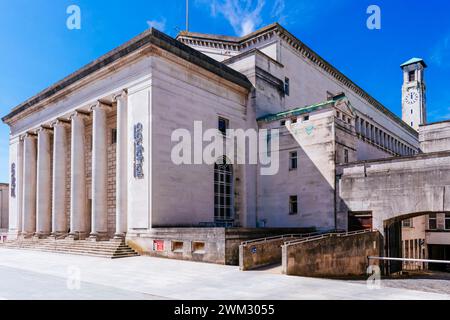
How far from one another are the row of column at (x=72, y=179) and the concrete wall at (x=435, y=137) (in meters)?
28.3

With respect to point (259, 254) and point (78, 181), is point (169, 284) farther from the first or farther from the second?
point (78, 181)

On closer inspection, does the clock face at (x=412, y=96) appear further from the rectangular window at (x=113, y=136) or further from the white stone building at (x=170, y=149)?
the rectangular window at (x=113, y=136)

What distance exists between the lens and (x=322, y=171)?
2759cm

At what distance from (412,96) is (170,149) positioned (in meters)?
71.5

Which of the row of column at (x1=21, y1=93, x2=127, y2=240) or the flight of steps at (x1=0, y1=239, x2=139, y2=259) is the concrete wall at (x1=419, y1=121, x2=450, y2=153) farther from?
the flight of steps at (x1=0, y1=239, x2=139, y2=259)

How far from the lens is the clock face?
263ft

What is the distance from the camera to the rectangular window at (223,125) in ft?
101

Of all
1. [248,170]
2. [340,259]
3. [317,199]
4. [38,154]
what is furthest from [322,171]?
[38,154]

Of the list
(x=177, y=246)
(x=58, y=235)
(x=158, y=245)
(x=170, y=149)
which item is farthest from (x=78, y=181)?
(x=177, y=246)

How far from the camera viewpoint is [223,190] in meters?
30.6

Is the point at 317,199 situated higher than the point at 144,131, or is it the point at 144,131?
the point at 144,131

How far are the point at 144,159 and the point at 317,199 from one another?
41.2ft

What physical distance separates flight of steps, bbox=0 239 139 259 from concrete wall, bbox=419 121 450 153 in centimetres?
2907

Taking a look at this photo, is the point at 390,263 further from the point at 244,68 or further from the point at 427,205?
the point at 244,68
